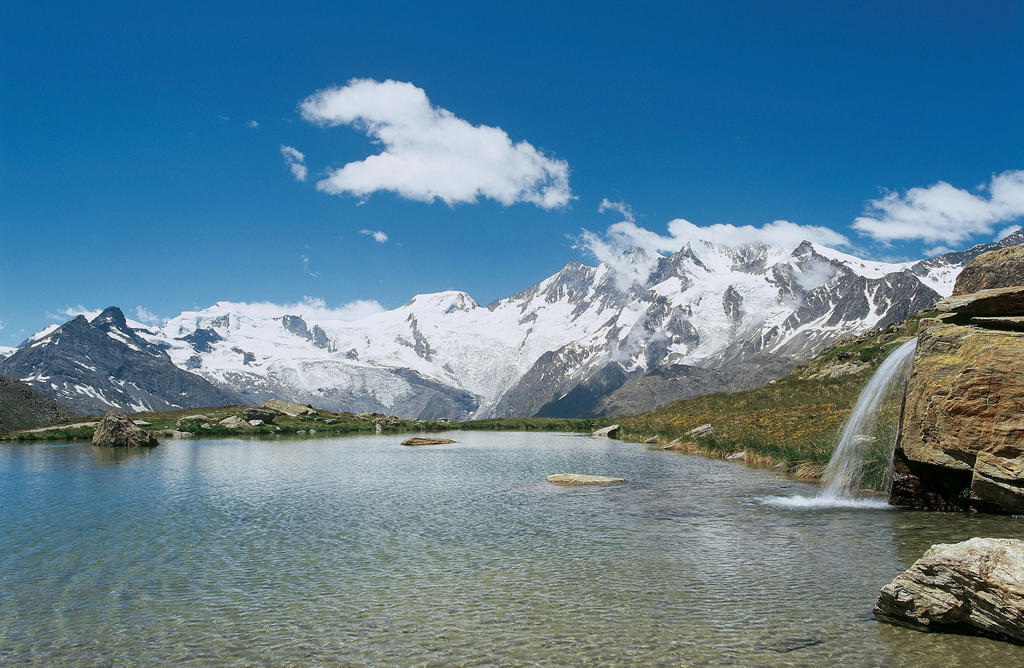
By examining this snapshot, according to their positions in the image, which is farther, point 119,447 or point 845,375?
point 845,375

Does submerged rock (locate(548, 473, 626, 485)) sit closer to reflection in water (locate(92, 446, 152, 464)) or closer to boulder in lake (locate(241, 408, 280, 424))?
reflection in water (locate(92, 446, 152, 464))

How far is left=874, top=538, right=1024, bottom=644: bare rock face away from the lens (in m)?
12.0

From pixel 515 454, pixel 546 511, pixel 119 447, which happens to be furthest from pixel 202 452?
pixel 546 511

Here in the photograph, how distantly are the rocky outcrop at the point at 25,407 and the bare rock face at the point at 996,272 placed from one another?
382 ft

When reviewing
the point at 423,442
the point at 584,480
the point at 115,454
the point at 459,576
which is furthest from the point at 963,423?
the point at 423,442

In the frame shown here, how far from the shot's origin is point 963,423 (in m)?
21.5

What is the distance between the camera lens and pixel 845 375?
75562 millimetres

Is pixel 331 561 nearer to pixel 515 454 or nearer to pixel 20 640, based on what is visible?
pixel 20 640

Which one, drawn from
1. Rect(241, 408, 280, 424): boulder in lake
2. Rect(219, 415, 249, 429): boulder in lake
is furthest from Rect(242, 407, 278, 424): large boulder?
Rect(219, 415, 249, 429): boulder in lake

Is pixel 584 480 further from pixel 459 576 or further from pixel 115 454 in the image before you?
pixel 115 454

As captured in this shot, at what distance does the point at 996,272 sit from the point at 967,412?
1216 inches

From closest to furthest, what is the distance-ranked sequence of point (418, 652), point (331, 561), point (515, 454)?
point (418, 652) < point (331, 561) < point (515, 454)

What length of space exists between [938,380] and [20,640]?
27.0 meters

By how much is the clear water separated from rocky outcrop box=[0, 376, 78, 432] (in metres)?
86.3
